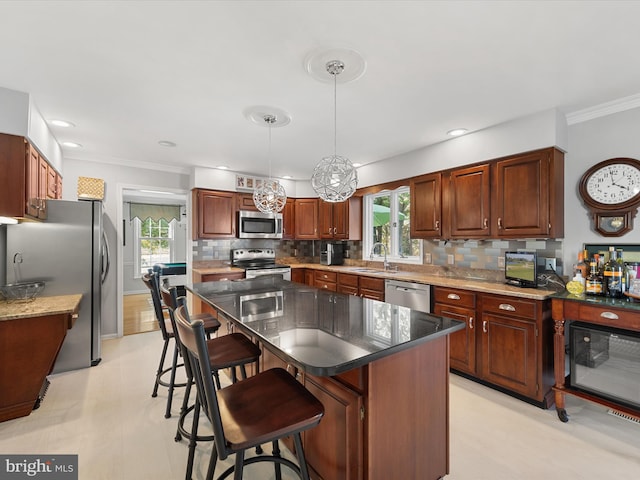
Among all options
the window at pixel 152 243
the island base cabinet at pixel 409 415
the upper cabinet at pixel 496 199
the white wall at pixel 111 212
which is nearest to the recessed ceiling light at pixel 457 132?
the upper cabinet at pixel 496 199

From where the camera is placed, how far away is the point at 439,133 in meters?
3.20

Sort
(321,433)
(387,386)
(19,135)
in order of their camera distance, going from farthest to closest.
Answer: (19,135), (321,433), (387,386)

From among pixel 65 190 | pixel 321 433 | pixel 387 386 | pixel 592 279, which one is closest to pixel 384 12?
pixel 387 386

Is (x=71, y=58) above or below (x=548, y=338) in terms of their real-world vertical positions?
above

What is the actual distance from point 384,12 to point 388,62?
16.9 inches

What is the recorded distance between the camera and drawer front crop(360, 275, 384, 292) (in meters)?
3.70

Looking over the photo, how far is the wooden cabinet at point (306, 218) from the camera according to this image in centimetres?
534

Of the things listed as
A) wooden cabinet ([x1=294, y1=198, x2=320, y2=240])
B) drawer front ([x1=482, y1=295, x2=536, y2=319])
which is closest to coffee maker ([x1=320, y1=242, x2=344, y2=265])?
wooden cabinet ([x1=294, y1=198, x2=320, y2=240])

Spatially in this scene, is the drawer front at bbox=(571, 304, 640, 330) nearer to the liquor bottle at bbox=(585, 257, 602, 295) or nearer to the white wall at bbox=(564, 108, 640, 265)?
the liquor bottle at bbox=(585, 257, 602, 295)

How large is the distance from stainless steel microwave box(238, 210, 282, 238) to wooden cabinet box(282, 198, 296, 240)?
0.48 ft

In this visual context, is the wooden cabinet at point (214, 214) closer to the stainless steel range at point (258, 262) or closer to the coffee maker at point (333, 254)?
the stainless steel range at point (258, 262)

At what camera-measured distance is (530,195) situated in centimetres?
272

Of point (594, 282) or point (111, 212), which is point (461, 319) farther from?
point (111, 212)

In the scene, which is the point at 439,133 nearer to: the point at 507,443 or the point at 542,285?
the point at 542,285
